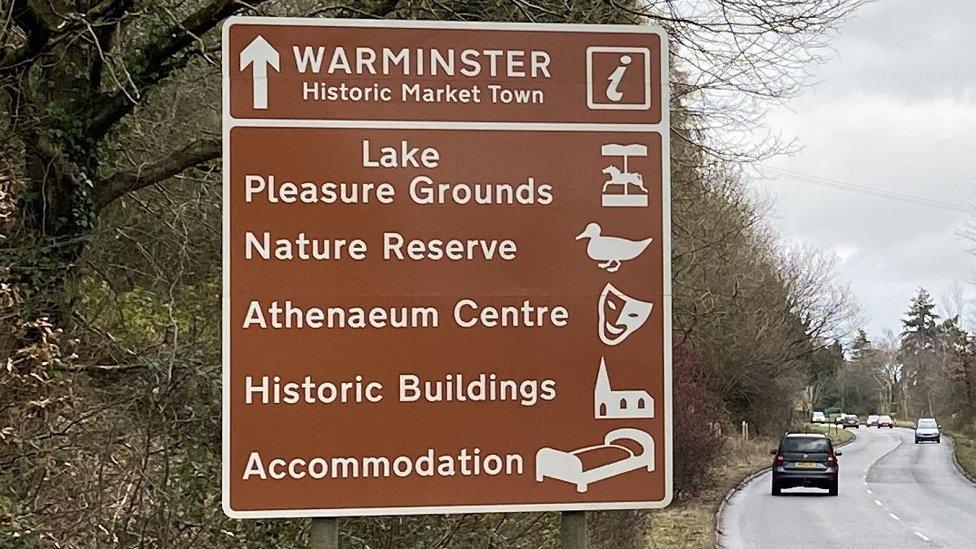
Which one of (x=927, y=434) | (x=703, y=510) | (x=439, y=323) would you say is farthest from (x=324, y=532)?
(x=927, y=434)

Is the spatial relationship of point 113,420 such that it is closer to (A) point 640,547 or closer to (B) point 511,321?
(B) point 511,321

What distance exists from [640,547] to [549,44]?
12809 millimetres

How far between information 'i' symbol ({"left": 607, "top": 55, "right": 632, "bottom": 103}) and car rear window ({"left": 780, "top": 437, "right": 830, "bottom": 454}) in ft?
93.8

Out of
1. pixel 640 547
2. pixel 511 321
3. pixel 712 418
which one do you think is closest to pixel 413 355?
pixel 511 321

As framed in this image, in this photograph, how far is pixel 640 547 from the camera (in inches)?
611

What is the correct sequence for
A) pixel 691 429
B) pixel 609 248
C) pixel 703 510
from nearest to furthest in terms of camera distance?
pixel 609 248 < pixel 703 510 < pixel 691 429

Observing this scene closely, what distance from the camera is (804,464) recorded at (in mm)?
31141

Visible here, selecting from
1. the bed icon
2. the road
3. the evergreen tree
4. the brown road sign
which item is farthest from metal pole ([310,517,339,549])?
the evergreen tree

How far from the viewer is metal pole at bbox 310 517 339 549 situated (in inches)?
134

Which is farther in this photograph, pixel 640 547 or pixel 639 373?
pixel 640 547

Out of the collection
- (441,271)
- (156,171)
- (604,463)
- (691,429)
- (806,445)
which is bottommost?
(806,445)

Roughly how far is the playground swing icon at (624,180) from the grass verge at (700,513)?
1523 centimetres

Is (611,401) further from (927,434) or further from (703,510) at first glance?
(927,434)

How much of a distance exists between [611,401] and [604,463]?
18 cm
